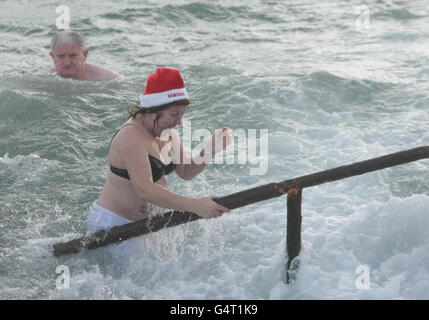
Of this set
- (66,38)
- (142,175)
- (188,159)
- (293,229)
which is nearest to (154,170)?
(142,175)

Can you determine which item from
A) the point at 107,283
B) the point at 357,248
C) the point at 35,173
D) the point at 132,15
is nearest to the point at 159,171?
the point at 107,283

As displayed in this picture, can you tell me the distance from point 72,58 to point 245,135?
106 inches

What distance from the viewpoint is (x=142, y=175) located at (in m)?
3.62

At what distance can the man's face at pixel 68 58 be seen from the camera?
745cm

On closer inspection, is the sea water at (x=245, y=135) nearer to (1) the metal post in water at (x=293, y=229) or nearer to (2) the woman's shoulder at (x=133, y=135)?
(1) the metal post in water at (x=293, y=229)

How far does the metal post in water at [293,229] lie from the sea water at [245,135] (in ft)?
0.24

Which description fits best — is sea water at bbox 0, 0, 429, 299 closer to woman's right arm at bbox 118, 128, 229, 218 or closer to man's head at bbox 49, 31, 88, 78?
man's head at bbox 49, 31, 88, 78

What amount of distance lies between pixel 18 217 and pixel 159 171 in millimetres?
1777

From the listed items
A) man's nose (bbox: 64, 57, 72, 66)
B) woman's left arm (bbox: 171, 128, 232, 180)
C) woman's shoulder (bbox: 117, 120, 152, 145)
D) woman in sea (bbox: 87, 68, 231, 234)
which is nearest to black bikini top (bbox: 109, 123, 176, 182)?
woman in sea (bbox: 87, 68, 231, 234)

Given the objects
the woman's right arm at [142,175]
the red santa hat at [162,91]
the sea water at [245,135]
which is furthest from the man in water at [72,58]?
the woman's right arm at [142,175]

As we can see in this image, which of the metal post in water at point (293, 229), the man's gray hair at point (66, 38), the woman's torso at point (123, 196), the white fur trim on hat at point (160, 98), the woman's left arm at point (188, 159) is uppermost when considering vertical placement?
the man's gray hair at point (66, 38)

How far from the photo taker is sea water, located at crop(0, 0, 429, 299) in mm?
4086

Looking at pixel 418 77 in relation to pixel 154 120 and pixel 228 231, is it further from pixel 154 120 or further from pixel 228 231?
pixel 154 120

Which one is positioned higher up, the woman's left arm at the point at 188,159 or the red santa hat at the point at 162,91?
the red santa hat at the point at 162,91
